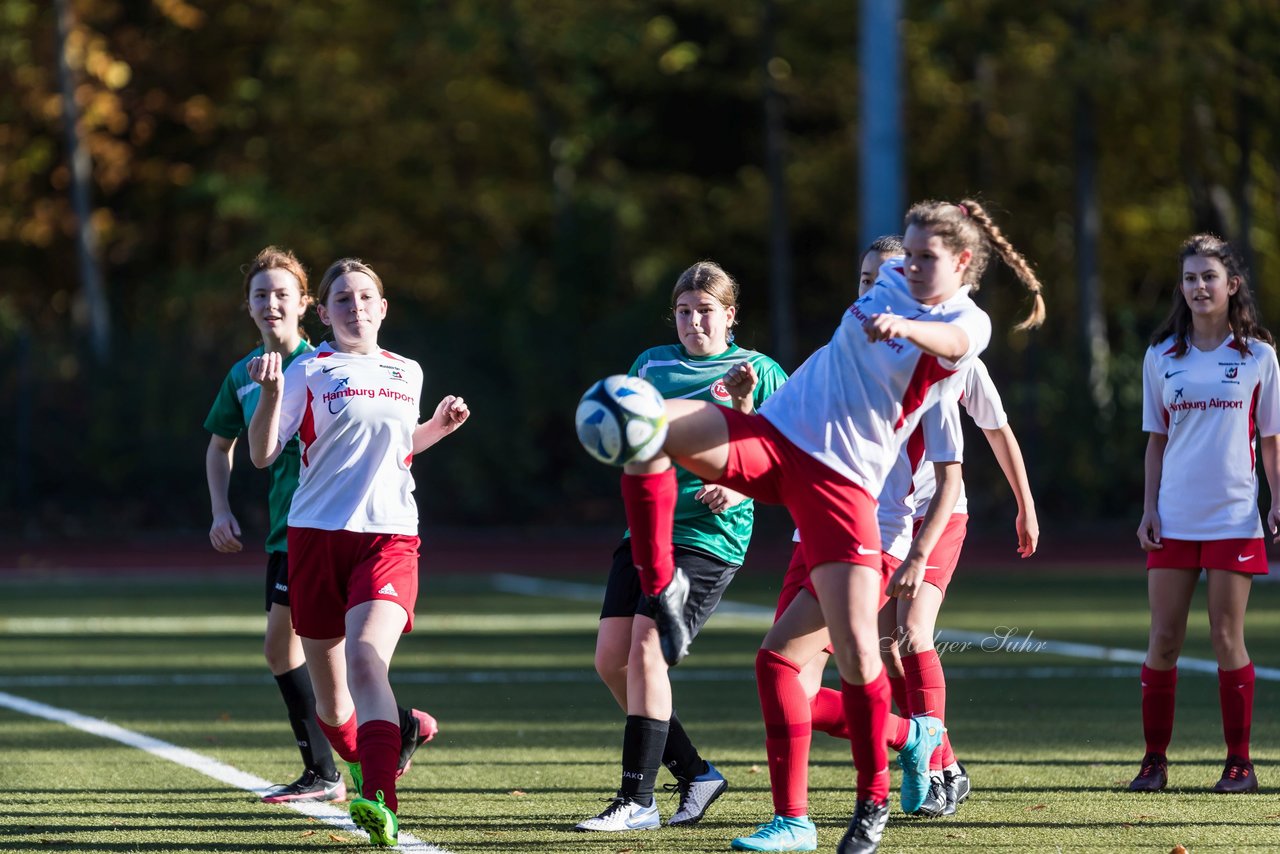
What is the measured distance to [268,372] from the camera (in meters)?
5.87

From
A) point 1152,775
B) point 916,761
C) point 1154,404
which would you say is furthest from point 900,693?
point 1154,404

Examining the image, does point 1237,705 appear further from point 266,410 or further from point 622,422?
point 266,410

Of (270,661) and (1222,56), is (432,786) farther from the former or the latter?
(1222,56)

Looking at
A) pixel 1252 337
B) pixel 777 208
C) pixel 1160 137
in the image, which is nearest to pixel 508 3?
pixel 777 208

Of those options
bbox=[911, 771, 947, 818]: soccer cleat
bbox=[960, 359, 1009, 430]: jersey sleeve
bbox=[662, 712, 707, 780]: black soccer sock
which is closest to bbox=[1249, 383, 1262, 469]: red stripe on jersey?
bbox=[960, 359, 1009, 430]: jersey sleeve

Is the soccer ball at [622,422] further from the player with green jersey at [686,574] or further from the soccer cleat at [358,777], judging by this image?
the soccer cleat at [358,777]

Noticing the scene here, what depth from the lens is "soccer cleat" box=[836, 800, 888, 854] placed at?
5.47 metres

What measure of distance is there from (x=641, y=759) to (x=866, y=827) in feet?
3.28

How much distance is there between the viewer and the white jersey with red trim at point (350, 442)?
237 inches

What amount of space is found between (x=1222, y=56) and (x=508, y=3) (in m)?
11.7

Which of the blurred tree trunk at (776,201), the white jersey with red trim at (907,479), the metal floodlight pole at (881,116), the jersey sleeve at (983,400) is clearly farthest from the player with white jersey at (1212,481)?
the blurred tree trunk at (776,201)

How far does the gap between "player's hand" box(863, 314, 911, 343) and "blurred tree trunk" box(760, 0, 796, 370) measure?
21.4 m

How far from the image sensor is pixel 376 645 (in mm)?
5812

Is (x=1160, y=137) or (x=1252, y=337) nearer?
(x=1252, y=337)
